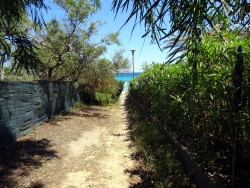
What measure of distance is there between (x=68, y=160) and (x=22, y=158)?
956 millimetres

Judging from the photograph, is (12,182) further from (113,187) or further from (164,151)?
(164,151)

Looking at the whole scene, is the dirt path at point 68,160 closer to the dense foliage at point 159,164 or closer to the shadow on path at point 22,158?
the shadow on path at point 22,158

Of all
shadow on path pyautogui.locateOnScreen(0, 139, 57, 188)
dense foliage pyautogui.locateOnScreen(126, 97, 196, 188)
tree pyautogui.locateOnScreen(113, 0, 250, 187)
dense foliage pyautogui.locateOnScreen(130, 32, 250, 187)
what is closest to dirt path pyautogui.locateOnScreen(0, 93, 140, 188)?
shadow on path pyautogui.locateOnScreen(0, 139, 57, 188)

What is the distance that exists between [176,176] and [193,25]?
2.99m

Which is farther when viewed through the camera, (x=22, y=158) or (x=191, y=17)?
(x=22, y=158)

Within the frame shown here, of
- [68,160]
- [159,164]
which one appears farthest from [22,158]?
[159,164]

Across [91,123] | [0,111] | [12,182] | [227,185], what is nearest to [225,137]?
[227,185]

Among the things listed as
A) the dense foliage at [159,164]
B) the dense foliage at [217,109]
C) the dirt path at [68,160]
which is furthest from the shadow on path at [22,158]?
the dense foliage at [217,109]

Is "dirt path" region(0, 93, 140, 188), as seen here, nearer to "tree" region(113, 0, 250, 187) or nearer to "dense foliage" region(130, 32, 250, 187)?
"dense foliage" region(130, 32, 250, 187)

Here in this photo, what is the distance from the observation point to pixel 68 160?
19.2 feet

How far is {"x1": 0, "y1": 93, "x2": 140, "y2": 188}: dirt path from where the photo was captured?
15.3ft

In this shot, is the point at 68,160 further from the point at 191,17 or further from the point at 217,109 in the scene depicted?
the point at 191,17

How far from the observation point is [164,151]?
211 inches

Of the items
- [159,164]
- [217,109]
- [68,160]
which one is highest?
[217,109]
